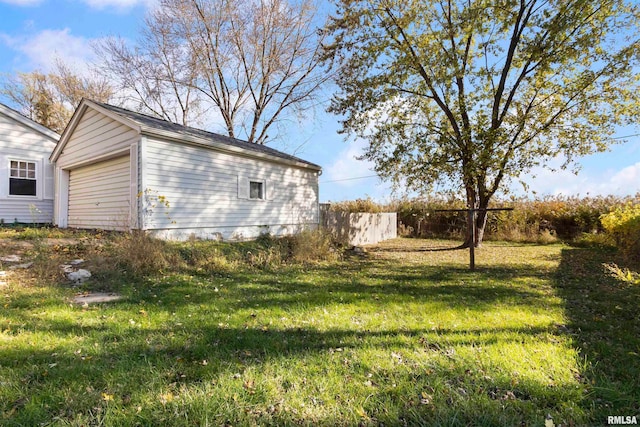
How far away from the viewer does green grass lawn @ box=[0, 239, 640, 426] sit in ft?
6.51

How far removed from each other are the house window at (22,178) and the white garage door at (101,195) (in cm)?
160

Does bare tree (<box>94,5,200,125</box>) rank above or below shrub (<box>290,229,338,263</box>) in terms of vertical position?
above

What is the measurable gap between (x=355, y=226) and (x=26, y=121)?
12.8m

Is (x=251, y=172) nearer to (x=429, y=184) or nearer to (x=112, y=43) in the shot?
(x=429, y=184)

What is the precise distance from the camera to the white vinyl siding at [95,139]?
28.4 feet

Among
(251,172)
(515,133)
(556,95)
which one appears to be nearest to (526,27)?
(556,95)

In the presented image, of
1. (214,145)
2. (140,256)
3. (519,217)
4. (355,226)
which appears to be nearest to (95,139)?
(214,145)

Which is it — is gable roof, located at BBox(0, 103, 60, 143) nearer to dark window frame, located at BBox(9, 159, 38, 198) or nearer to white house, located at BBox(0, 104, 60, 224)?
white house, located at BBox(0, 104, 60, 224)

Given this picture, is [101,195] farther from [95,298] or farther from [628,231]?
[628,231]

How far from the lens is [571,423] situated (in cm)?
192

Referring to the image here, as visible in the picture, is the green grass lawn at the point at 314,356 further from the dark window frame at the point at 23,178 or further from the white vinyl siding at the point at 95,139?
the dark window frame at the point at 23,178

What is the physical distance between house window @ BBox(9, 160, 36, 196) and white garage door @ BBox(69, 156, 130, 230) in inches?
63.2
